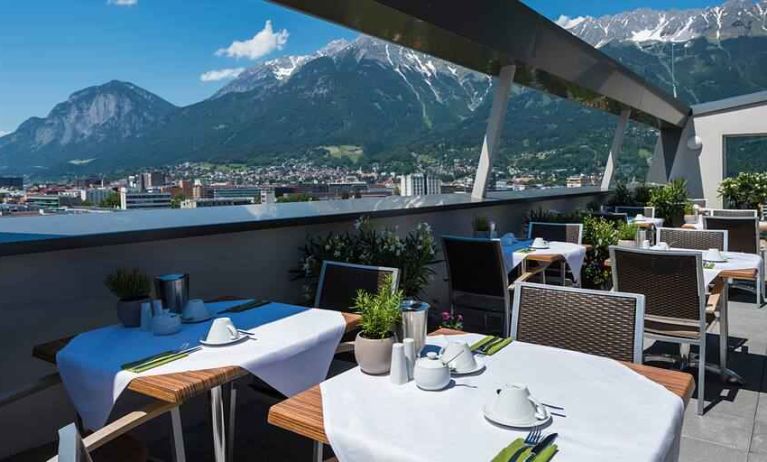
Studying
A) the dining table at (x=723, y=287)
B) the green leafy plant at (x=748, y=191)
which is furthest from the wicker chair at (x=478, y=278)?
the green leafy plant at (x=748, y=191)

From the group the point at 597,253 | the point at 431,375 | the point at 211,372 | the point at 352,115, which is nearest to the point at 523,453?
the point at 431,375

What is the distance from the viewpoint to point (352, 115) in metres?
5.50

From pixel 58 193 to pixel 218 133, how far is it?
1.42 meters

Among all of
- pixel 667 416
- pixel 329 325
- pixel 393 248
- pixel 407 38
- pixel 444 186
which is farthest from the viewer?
pixel 444 186

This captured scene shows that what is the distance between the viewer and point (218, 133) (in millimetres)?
4301

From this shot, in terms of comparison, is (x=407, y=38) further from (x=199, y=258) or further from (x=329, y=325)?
(x=329, y=325)

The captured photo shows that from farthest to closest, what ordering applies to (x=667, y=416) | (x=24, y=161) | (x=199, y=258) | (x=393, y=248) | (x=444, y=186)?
(x=444, y=186) < (x=393, y=248) < (x=199, y=258) < (x=24, y=161) < (x=667, y=416)

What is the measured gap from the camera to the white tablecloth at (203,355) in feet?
6.19

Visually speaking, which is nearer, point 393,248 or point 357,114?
point 393,248

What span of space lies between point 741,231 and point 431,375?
214 inches

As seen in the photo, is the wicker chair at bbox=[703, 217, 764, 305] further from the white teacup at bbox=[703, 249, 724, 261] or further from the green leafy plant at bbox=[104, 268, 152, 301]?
the green leafy plant at bbox=[104, 268, 152, 301]

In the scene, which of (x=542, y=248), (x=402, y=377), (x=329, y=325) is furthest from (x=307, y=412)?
(x=542, y=248)

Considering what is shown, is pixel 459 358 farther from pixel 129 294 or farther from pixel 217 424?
pixel 129 294

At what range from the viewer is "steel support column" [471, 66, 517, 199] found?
6449mm
